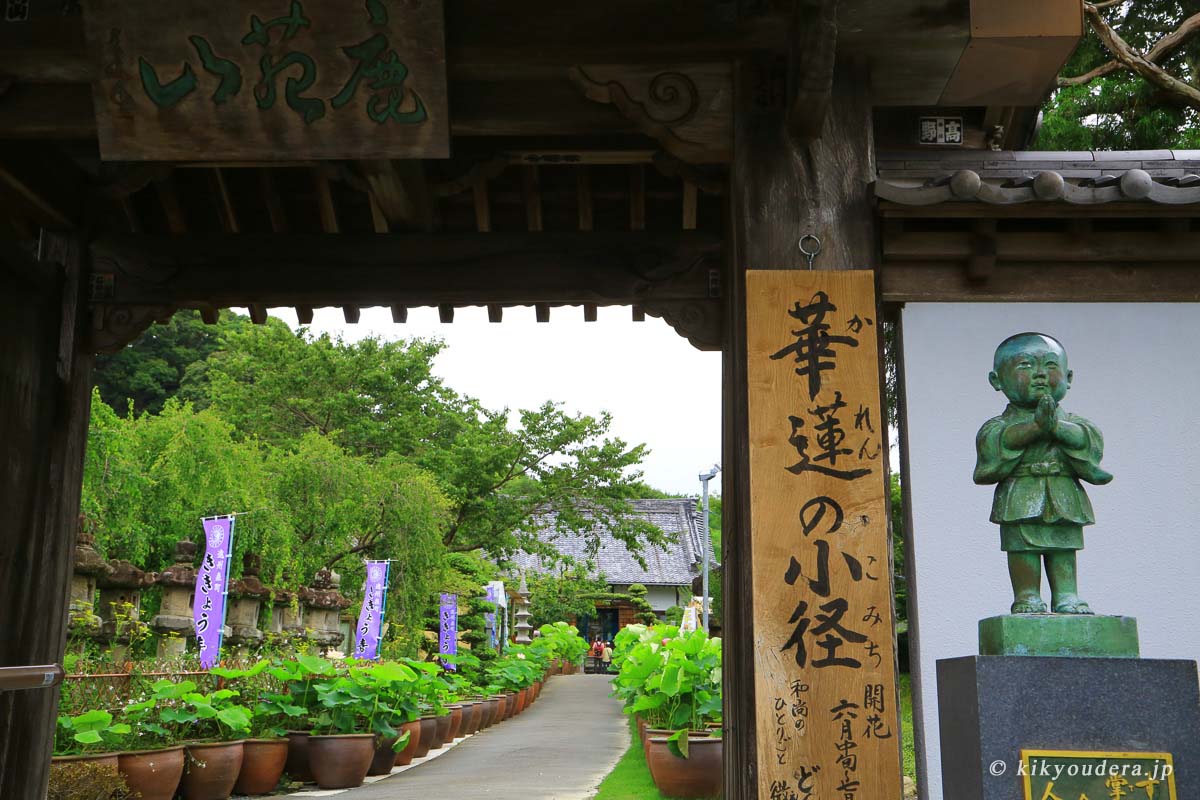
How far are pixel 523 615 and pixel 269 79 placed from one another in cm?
3150

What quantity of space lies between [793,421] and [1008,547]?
855 millimetres

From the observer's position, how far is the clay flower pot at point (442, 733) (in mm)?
13388

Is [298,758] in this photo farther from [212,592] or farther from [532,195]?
[532,195]

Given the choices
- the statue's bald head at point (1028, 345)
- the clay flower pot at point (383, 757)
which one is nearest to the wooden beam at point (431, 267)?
the statue's bald head at point (1028, 345)

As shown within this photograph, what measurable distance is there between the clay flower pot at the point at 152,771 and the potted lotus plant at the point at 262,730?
104 cm

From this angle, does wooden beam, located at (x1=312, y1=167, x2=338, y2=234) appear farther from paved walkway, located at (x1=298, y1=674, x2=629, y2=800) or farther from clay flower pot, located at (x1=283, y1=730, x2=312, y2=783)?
clay flower pot, located at (x1=283, y1=730, x2=312, y2=783)

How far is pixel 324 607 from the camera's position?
15477mm

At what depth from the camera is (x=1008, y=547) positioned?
372 cm

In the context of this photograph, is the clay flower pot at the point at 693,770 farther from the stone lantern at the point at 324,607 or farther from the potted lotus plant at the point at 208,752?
the stone lantern at the point at 324,607

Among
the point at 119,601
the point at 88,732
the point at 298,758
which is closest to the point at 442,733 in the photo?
the point at 298,758

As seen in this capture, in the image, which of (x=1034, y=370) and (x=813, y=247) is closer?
(x=1034, y=370)

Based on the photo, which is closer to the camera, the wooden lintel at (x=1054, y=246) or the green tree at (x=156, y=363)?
the wooden lintel at (x=1054, y=246)

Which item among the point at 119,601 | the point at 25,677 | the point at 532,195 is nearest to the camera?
the point at 25,677

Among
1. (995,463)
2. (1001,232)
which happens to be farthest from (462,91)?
(995,463)
